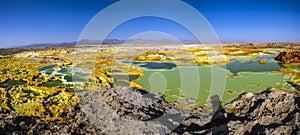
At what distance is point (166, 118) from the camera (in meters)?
5.26

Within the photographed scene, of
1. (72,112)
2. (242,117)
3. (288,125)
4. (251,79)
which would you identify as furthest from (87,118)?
(251,79)

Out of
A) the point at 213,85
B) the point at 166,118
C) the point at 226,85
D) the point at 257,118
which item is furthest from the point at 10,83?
the point at 257,118

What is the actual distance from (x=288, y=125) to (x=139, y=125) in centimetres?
239

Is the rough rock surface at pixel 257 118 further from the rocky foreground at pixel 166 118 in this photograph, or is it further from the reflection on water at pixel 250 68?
the reflection on water at pixel 250 68

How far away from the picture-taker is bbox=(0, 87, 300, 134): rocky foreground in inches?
171

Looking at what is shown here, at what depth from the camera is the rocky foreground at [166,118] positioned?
434 centimetres

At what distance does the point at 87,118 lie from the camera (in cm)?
525

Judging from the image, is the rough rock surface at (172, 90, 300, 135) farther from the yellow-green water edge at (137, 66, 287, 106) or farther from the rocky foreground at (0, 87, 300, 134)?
the yellow-green water edge at (137, 66, 287, 106)

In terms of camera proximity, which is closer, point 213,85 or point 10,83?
point 213,85

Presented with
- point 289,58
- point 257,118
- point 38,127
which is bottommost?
point 38,127

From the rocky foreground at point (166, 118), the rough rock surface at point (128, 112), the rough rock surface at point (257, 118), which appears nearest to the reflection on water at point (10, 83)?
the rough rock surface at point (128, 112)

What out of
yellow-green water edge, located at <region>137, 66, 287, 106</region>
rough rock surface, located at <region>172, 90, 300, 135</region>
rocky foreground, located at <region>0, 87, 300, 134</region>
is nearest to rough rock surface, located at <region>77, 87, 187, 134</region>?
rocky foreground, located at <region>0, 87, 300, 134</region>

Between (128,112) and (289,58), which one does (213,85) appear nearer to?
(128,112)

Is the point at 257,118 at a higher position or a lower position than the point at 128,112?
higher
